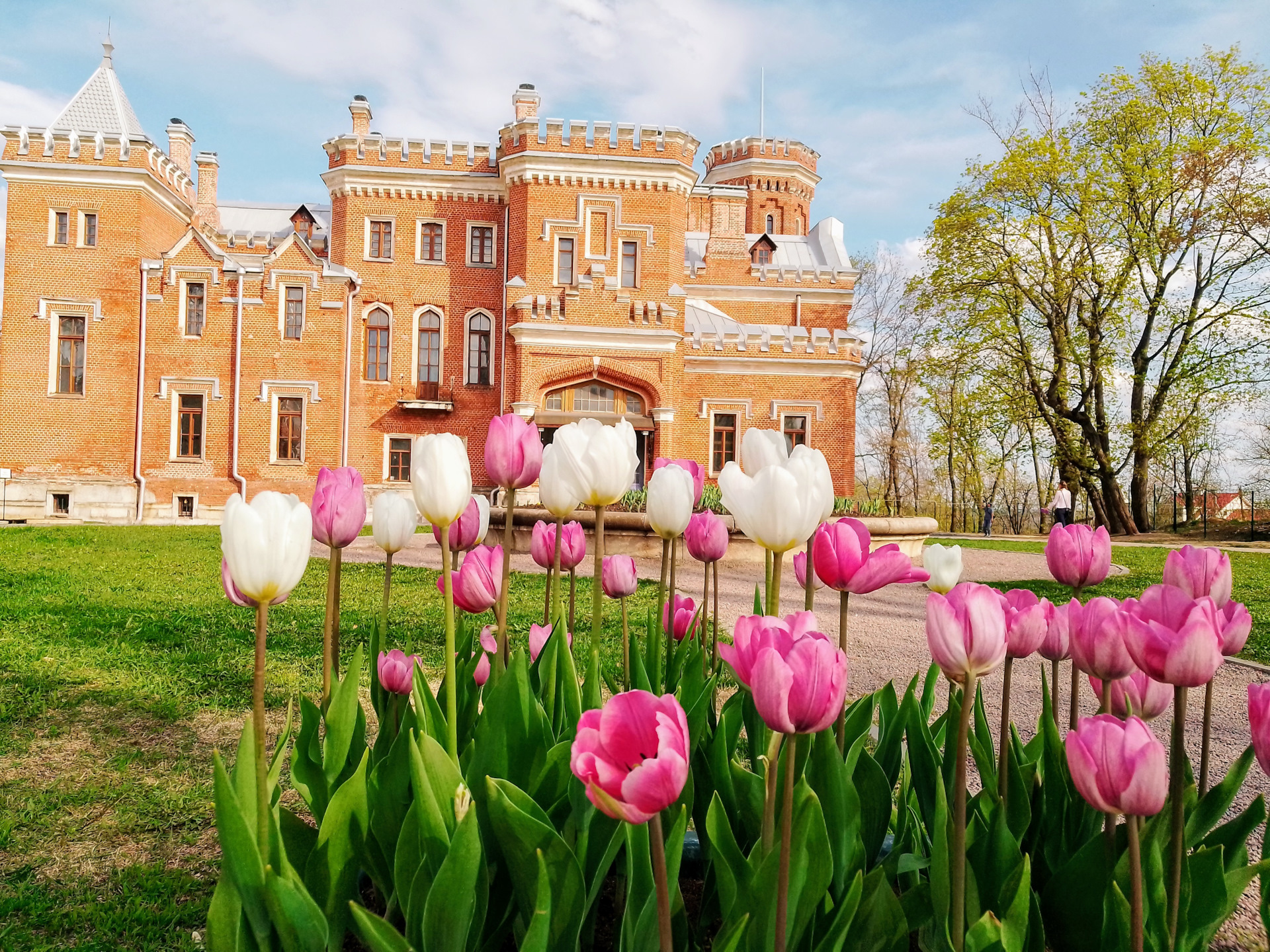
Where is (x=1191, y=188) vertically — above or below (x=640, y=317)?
above

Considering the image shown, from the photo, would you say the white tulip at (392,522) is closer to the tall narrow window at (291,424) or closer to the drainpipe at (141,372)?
the tall narrow window at (291,424)

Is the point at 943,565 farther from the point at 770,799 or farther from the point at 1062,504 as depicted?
the point at 1062,504

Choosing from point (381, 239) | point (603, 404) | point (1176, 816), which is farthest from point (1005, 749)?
point (381, 239)

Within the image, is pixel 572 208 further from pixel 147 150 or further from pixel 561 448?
pixel 561 448

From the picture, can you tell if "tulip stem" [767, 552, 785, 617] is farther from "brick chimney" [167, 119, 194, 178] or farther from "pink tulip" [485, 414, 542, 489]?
"brick chimney" [167, 119, 194, 178]

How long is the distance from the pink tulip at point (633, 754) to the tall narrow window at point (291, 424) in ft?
68.4

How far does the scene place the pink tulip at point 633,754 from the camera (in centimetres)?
78

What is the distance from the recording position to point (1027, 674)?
501 cm

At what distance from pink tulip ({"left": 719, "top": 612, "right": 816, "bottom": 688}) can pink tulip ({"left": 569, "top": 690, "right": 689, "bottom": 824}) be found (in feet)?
0.45

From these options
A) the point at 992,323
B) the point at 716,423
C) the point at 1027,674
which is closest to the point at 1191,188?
the point at 992,323

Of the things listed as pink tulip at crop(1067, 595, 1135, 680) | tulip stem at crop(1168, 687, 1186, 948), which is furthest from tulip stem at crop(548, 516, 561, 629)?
tulip stem at crop(1168, 687, 1186, 948)

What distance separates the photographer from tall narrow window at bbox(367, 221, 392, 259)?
2152 cm

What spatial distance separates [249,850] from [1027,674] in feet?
16.3

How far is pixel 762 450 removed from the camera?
1409 mm
